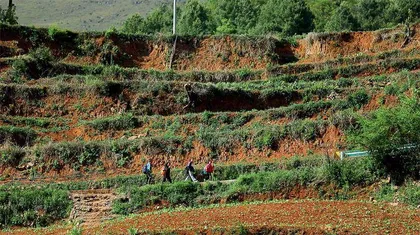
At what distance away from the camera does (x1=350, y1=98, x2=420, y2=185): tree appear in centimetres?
3272

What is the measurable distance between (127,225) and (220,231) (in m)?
3.78

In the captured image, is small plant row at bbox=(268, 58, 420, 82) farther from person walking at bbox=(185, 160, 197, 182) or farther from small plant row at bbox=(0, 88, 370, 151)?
person walking at bbox=(185, 160, 197, 182)

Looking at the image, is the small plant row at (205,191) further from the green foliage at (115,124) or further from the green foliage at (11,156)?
the green foliage at (115,124)

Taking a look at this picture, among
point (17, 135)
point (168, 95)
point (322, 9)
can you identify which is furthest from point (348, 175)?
point (322, 9)

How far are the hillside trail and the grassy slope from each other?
88.3m

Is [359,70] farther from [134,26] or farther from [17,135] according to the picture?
[134,26]

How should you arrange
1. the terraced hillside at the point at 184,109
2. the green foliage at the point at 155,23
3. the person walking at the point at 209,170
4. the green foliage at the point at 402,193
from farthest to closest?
the green foliage at the point at 155,23, the person walking at the point at 209,170, the terraced hillside at the point at 184,109, the green foliage at the point at 402,193

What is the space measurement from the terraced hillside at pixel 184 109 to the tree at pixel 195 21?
24369mm

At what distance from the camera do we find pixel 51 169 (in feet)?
124

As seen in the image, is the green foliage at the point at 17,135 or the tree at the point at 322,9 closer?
the green foliage at the point at 17,135

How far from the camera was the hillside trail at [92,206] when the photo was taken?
3155 centimetres

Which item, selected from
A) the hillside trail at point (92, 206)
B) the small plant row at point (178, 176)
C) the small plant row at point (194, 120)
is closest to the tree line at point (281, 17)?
the small plant row at point (194, 120)

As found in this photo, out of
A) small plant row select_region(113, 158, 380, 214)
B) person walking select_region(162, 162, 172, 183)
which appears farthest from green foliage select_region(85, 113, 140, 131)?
small plant row select_region(113, 158, 380, 214)

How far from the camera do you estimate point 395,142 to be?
1299 inches
